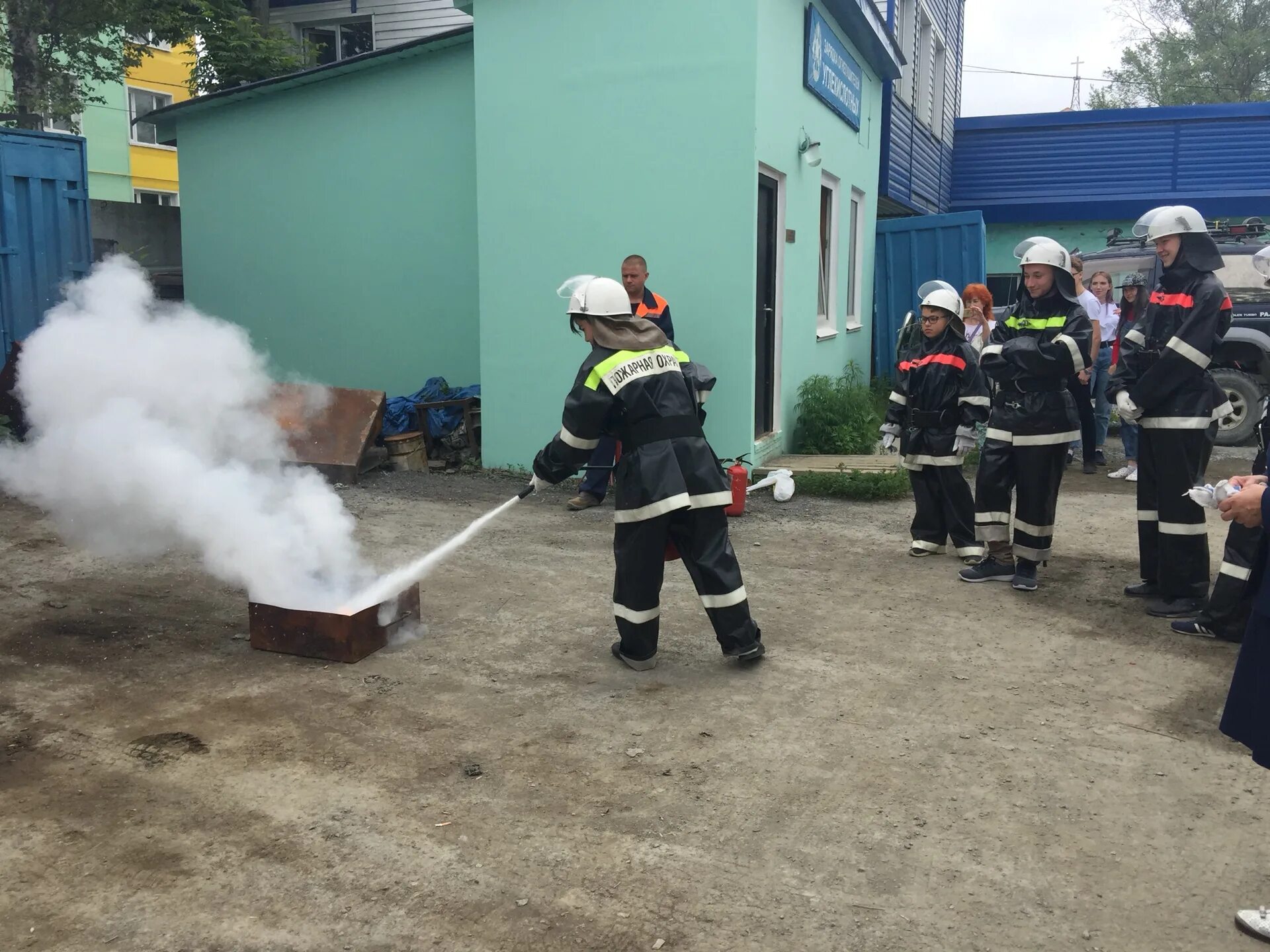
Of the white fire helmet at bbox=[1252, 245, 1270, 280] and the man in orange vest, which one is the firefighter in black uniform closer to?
the white fire helmet at bbox=[1252, 245, 1270, 280]

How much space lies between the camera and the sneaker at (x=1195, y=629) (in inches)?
233

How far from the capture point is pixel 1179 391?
612 centimetres

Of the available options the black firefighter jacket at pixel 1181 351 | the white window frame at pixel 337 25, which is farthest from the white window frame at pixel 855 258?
the white window frame at pixel 337 25

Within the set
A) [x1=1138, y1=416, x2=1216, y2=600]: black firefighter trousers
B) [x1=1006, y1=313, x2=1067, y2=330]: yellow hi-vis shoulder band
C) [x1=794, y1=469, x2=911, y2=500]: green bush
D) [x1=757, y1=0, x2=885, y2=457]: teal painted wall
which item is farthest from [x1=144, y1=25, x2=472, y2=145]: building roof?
[x1=1138, y1=416, x2=1216, y2=600]: black firefighter trousers

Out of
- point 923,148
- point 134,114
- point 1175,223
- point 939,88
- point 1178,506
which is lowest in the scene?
point 1178,506

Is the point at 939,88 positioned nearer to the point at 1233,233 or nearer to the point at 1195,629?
the point at 1233,233

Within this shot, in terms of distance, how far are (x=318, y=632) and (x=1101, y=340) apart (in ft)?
27.9

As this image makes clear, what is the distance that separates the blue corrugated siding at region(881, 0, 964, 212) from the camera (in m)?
15.3

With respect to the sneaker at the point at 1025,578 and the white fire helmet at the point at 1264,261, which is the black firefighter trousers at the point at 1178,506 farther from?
the white fire helmet at the point at 1264,261

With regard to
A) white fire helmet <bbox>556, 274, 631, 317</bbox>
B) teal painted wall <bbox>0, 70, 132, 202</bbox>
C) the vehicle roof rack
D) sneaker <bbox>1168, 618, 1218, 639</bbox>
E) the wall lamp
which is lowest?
sneaker <bbox>1168, 618, 1218, 639</bbox>

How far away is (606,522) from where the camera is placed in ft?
27.9

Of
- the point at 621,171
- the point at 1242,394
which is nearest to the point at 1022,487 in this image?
the point at 621,171

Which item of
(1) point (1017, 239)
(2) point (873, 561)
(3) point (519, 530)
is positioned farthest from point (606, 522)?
(1) point (1017, 239)

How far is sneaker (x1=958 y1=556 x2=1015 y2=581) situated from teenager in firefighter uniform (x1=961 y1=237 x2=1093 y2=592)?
13cm
